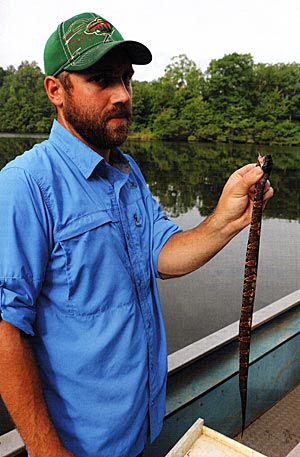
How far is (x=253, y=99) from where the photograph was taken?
45.3 metres

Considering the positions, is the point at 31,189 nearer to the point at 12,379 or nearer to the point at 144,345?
the point at 12,379

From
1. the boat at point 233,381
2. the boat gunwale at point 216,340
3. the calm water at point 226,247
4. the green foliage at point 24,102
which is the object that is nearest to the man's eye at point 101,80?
the boat at point 233,381

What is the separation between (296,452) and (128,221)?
1.31 m

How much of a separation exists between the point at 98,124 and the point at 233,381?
2268 mm

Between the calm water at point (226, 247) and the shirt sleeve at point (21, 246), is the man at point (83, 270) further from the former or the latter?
the calm water at point (226, 247)

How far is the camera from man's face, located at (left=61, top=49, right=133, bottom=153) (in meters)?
1.53

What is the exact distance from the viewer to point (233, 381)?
3.10 meters

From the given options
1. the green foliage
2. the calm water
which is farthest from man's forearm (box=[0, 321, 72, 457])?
the green foliage

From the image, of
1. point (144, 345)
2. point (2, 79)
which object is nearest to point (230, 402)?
point (144, 345)

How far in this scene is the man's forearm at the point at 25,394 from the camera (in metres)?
1.27

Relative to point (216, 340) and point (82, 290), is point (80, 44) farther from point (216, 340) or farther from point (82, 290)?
point (216, 340)

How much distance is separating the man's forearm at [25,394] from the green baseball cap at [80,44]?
891 mm

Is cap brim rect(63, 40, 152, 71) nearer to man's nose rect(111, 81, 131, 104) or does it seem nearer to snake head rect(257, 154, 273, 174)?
man's nose rect(111, 81, 131, 104)

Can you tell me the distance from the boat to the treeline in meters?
26.7
